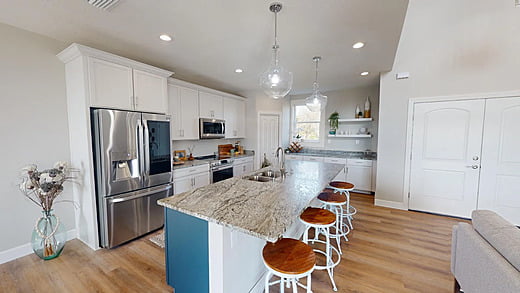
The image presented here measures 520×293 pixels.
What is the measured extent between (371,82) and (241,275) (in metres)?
4.58

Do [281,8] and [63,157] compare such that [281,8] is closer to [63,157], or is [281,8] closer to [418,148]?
[63,157]

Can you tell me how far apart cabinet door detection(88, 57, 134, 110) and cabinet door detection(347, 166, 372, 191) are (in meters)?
4.47

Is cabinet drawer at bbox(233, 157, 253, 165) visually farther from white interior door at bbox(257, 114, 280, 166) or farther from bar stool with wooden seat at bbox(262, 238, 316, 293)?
bar stool with wooden seat at bbox(262, 238, 316, 293)

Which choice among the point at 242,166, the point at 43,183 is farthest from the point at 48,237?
the point at 242,166

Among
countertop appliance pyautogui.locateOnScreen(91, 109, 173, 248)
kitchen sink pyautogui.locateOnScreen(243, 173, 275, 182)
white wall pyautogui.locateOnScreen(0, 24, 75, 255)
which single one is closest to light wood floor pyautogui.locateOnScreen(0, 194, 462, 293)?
countertop appliance pyautogui.locateOnScreen(91, 109, 173, 248)

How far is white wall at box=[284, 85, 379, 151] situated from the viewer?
473 centimetres

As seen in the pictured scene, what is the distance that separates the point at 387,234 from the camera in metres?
2.78

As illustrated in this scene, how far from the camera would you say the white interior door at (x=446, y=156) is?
3195 millimetres

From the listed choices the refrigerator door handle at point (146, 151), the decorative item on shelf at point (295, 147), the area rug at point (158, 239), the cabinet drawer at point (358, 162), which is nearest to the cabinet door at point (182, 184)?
the refrigerator door handle at point (146, 151)

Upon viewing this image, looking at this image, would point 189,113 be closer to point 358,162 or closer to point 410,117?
point 358,162

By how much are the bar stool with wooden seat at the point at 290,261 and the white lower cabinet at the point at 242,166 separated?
309cm

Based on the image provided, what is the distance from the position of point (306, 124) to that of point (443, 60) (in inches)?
120

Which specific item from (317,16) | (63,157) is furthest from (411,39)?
(63,157)

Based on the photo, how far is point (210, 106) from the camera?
4.20 metres
